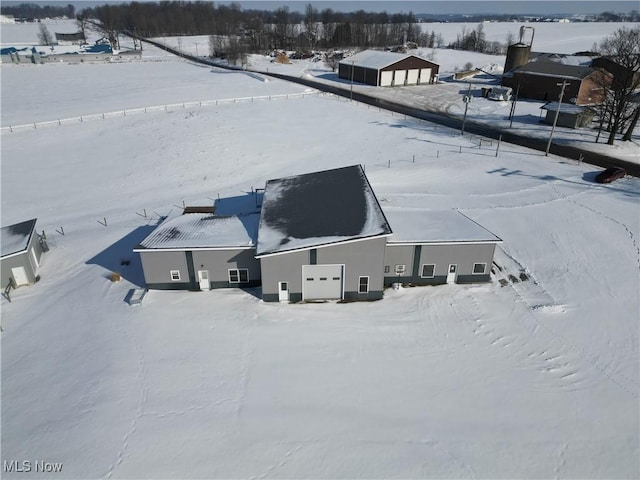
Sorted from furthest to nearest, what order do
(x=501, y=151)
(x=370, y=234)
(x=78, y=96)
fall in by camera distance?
(x=78, y=96) < (x=501, y=151) < (x=370, y=234)

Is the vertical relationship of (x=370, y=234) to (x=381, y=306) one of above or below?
above

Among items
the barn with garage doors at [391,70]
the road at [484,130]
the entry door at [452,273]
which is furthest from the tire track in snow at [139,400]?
the barn with garage doors at [391,70]

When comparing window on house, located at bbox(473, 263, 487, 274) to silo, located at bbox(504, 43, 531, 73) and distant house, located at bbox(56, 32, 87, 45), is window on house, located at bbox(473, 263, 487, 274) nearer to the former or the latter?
silo, located at bbox(504, 43, 531, 73)

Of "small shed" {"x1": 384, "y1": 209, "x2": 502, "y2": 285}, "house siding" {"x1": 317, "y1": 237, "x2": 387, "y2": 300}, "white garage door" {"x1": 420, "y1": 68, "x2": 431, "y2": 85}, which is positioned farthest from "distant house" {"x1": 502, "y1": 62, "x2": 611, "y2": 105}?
"house siding" {"x1": 317, "y1": 237, "x2": 387, "y2": 300}

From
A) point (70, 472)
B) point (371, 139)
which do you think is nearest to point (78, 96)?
point (371, 139)

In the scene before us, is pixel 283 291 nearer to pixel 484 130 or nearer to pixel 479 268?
pixel 479 268

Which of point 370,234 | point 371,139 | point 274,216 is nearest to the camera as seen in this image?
point 370,234

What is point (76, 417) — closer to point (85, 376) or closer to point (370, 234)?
point (85, 376)
